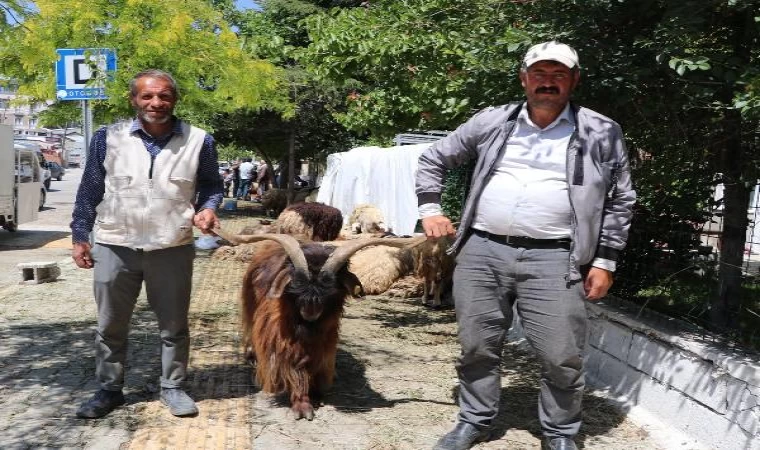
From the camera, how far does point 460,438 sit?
4184mm

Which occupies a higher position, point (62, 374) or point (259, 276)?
point (259, 276)

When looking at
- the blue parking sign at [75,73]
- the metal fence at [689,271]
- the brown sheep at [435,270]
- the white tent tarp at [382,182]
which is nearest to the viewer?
the metal fence at [689,271]

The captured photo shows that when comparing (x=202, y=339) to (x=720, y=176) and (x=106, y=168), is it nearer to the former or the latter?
(x=106, y=168)

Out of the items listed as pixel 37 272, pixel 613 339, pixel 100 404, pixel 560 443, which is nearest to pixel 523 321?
pixel 560 443

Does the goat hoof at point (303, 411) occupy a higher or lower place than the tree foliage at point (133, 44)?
lower

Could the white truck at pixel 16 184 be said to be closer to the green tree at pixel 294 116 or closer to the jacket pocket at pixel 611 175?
the green tree at pixel 294 116

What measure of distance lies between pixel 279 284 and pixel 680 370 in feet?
8.80

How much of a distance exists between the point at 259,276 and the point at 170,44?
18.3ft

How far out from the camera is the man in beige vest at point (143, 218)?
446cm

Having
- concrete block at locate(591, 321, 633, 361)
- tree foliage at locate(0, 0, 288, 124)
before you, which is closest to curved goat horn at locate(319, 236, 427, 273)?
concrete block at locate(591, 321, 633, 361)

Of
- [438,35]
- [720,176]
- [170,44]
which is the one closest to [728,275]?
[720,176]

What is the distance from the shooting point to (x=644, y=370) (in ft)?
16.4

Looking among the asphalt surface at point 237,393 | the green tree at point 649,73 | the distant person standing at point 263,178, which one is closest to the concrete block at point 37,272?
the asphalt surface at point 237,393

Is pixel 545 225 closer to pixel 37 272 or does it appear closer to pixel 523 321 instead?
pixel 523 321
